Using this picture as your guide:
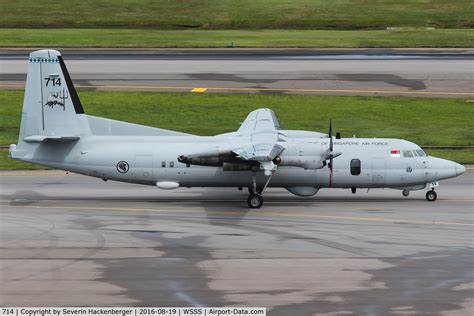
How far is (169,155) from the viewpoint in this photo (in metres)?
40.5

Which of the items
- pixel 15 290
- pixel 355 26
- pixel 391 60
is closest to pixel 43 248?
pixel 15 290

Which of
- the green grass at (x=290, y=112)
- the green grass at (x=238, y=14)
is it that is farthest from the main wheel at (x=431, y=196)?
the green grass at (x=238, y=14)

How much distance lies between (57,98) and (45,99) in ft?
1.71

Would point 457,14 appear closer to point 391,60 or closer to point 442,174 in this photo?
point 391,60

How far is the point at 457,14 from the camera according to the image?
329ft

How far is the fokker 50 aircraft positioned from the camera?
132 ft

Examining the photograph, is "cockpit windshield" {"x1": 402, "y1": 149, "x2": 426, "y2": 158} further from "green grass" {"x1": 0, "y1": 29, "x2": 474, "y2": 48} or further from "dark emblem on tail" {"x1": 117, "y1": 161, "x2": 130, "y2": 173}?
"green grass" {"x1": 0, "y1": 29, "x2": 474, "y2": 48}

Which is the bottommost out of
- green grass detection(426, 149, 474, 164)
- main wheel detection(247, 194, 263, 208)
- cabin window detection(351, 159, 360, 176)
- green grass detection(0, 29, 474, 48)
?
main wheel detection(247, 194, 263, 208)

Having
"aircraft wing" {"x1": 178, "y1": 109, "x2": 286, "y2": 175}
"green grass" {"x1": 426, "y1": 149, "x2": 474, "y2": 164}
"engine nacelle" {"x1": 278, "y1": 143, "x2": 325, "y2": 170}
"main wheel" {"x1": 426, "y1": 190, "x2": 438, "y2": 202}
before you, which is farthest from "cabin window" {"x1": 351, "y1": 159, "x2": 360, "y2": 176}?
"green grass" {"x1": 426, "y1": 149, "x2": 474, "y2": 164}

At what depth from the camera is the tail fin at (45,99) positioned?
40188 millimetres

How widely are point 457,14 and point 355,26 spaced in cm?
1298

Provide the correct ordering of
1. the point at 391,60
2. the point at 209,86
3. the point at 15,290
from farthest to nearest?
1. the point at 391,60
2. the point at 209,86
3. the point at 15,290

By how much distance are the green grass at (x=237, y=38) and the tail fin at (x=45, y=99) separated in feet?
133

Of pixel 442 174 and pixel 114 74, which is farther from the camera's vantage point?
pixel 114 74
